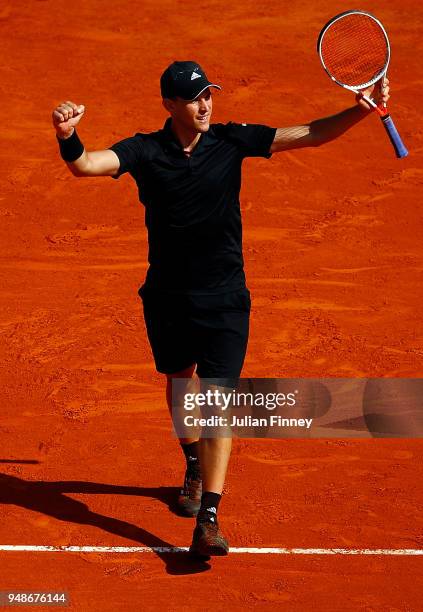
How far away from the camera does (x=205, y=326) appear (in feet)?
20.4

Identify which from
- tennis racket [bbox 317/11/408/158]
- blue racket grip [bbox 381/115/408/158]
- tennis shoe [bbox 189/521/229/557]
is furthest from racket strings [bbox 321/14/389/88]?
tennis shoe [bbox 189/521/229/557]

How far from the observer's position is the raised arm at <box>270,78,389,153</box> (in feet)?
19.7

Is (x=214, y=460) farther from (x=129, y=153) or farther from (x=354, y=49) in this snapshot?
(x=354, y=49)

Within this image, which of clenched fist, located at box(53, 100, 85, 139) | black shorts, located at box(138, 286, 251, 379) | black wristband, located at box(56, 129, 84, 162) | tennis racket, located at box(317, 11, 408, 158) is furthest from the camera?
tennis racket, located at box(317, 11, 408, 158)

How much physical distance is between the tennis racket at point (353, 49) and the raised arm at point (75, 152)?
Answer: 1505 mm

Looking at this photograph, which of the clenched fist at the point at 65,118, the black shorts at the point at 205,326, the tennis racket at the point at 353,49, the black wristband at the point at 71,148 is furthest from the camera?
the tennis racket at the point at 353,49

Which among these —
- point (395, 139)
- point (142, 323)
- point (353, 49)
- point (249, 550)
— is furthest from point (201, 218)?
point (142, 323)

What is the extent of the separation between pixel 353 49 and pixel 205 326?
2005mm

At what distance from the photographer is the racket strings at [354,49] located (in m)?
6.36

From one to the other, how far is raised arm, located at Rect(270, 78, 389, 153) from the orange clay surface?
7.56ft

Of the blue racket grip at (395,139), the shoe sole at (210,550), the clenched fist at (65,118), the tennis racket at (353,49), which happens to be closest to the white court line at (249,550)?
the shoe sole at (210,550)

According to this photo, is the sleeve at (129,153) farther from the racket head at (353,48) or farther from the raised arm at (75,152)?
the racket head at (353,48)

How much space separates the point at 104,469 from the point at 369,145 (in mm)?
6070

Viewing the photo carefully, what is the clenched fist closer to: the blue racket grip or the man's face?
the man's face
